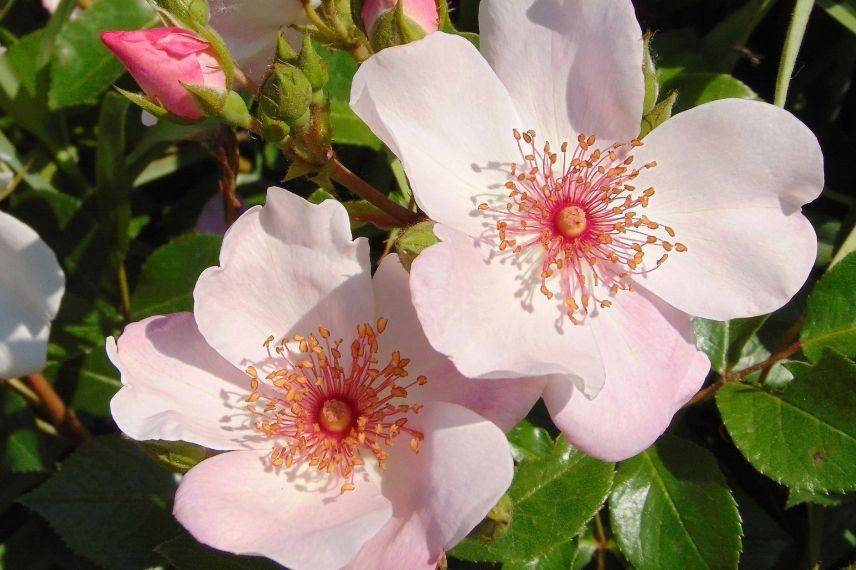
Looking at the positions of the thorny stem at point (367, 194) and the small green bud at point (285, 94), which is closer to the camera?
the small green bud at point (285, 94)

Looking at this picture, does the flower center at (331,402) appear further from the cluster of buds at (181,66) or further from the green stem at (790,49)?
the green stem at (790,49)

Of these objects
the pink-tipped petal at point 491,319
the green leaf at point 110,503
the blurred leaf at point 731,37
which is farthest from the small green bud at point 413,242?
the blurred leaf at point 731,37

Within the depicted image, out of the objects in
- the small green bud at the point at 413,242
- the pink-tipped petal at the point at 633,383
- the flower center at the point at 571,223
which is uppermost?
the small green bud at the point at 413,242

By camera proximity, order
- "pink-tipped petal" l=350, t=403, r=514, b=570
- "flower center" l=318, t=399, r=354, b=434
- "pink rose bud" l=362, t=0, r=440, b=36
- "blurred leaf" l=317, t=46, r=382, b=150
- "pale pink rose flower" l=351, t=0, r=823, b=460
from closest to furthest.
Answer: "pink-tipped petal" l=350, t=403, r=514, b=570 < "pale pink rose flower" l=351, t=0, r=823, b=460 < "pink rose bud" l=362, t=0, r=440, b=36 < "flower center" l=318, t=399, r=354, b=434 < "blurred leaf" l=317, t=46, r=382, b=150

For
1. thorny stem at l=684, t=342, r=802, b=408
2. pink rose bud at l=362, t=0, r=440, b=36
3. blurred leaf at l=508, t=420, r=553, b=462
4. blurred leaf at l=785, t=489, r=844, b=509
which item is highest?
pink rose bud at l=362, t=0, r=440, b=36

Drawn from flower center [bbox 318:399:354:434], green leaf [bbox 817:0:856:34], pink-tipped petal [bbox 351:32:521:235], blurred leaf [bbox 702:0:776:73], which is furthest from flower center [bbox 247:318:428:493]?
green leaf [bbox 817:0:856:34]

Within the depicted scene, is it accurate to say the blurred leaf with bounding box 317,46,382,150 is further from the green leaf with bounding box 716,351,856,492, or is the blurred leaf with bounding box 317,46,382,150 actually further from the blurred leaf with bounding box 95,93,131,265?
the green leaf with bounding box 716,351,856,492

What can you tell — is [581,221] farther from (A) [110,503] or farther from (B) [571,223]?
(A) [110,503]
